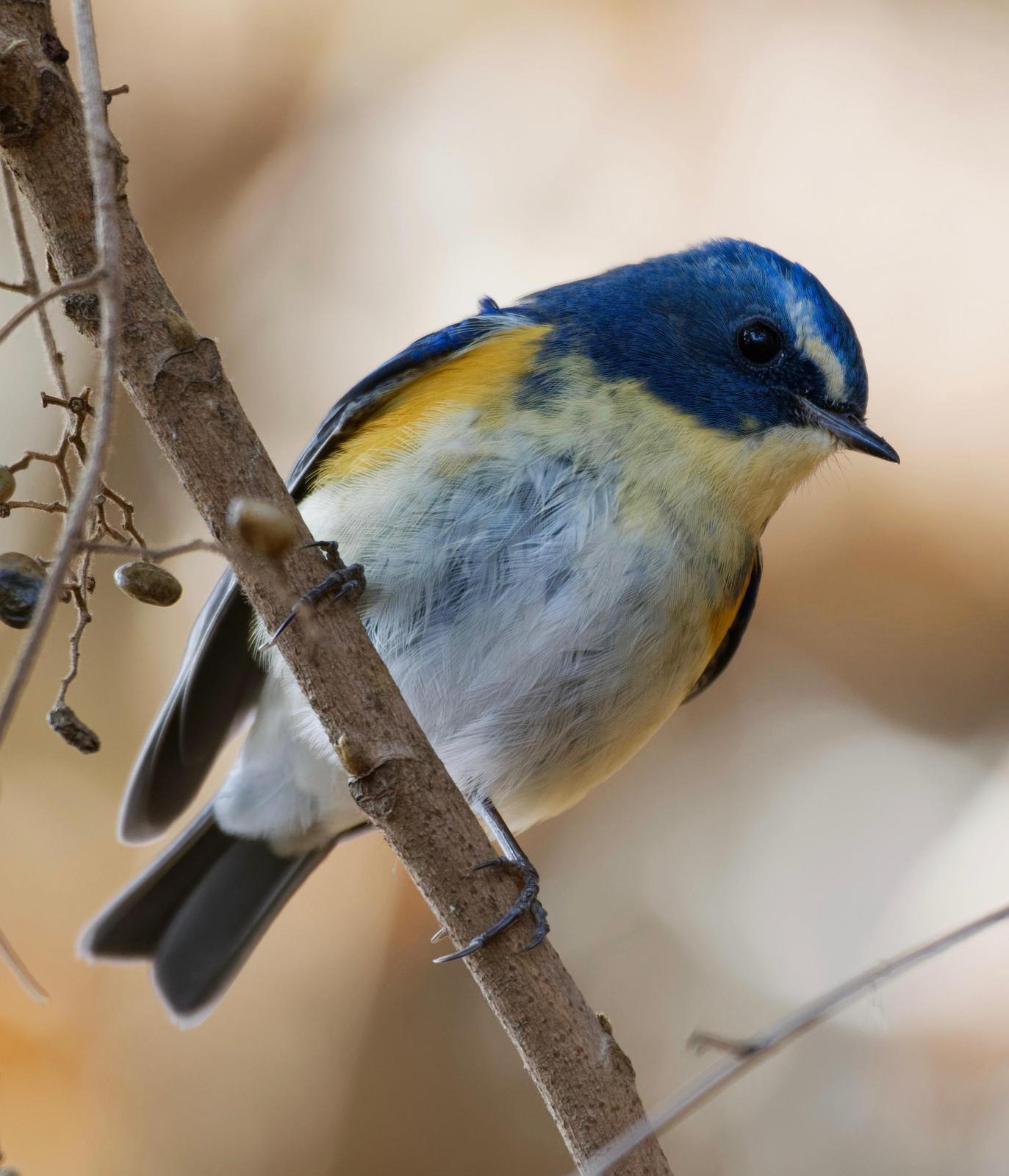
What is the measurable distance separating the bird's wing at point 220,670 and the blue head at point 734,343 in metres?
0.21

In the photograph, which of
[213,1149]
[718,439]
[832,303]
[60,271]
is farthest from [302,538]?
[213,1149]

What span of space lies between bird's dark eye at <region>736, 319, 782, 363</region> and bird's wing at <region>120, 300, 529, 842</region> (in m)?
0.49

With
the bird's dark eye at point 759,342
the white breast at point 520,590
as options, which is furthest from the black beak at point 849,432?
the white breast at point 520,590

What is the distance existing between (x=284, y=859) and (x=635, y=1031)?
130 centimetres

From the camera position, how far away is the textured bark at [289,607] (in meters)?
1.65

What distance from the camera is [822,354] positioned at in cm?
282

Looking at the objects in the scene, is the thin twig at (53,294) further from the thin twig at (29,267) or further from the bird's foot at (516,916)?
the bird's foot at (516,916)

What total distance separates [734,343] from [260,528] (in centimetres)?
180

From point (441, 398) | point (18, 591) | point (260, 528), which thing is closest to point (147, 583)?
point (18, 591)

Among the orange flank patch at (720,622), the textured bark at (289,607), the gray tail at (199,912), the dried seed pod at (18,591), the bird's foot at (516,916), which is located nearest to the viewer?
the dried seed pod at (18,591)

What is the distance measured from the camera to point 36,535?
365cm

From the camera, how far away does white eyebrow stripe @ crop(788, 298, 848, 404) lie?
2.82 meters

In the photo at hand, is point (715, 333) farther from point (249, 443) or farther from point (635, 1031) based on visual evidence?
point (635, 1031)

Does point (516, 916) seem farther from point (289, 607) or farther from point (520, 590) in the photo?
point (520, 590)
